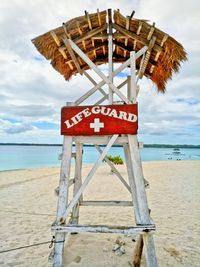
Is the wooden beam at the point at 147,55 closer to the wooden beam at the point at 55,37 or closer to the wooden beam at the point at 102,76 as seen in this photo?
the wooden beam at the point at 102,76

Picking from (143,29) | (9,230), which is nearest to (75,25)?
(143,29)

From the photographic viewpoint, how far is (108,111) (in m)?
3.65

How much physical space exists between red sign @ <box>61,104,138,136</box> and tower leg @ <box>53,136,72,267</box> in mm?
227

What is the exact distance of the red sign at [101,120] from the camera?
11.8 feet

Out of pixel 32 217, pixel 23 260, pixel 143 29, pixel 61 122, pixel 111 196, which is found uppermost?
pixel 143 29

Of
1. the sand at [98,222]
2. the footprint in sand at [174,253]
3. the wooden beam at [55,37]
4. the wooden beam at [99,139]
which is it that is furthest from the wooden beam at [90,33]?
the footprint in sand at [174,253]

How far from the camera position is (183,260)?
169 inches

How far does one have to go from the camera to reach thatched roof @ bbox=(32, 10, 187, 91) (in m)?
3.90

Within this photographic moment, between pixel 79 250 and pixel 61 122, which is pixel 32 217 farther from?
pixel 61 122

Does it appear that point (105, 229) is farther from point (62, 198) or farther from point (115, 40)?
point (115, 40)

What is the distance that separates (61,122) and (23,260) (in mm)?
2503

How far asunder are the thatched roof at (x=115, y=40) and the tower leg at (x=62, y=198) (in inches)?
65.4

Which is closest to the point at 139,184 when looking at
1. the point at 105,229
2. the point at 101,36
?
the point at 105,229

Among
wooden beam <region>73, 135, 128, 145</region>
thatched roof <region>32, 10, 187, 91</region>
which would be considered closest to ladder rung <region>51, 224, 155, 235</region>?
wooden beam <region>73, 135, 128, 145</region>
